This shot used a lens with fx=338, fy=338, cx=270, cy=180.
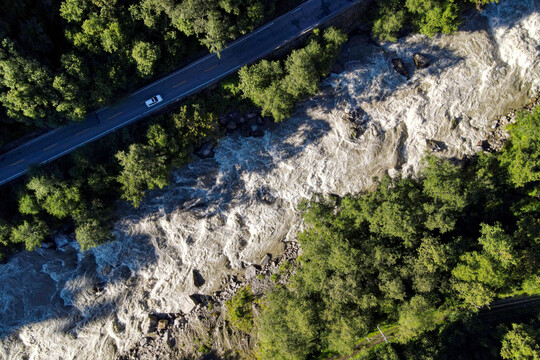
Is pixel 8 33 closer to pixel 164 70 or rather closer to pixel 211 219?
pixel 164 70

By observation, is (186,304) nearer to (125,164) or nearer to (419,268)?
(125,164)

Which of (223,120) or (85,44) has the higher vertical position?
(85,44)

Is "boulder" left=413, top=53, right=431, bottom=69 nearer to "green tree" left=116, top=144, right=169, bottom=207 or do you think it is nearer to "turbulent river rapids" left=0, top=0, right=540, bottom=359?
"turbulent river rapids" left=0, top=0, right=540, bottom=359

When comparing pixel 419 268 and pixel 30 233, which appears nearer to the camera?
pixel 30 233

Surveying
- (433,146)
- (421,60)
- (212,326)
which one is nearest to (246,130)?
(421,60)

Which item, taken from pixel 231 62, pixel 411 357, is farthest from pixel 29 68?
pixel 411 357

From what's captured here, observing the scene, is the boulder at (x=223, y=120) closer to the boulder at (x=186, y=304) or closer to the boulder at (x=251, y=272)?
the boulder at (x=251, y=272)

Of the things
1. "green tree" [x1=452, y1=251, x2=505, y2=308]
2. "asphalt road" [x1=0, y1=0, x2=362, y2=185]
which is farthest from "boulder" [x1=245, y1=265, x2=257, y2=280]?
"green tree" [x1=452, y1=251, x2=505, y2=308]
